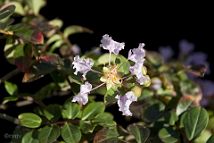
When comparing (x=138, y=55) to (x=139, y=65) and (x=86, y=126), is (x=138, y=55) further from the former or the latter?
(x=86, y=126)

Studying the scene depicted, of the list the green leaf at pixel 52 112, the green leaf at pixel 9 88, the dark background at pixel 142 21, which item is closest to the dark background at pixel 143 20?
the dark background at pixel 142 21

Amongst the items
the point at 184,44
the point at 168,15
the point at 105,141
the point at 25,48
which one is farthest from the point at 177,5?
the point at 105,141

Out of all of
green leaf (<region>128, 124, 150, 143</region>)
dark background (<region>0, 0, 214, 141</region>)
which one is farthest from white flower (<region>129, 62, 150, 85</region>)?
dark background (<region>0, 0, 214, 141</region>)

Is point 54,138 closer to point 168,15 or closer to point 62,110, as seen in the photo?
point 62,110

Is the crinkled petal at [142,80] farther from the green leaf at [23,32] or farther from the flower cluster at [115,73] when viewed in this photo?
the green leaf at [23,32]

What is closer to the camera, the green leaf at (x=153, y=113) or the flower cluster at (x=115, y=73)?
the flower cluster at (x=115, y=73)
